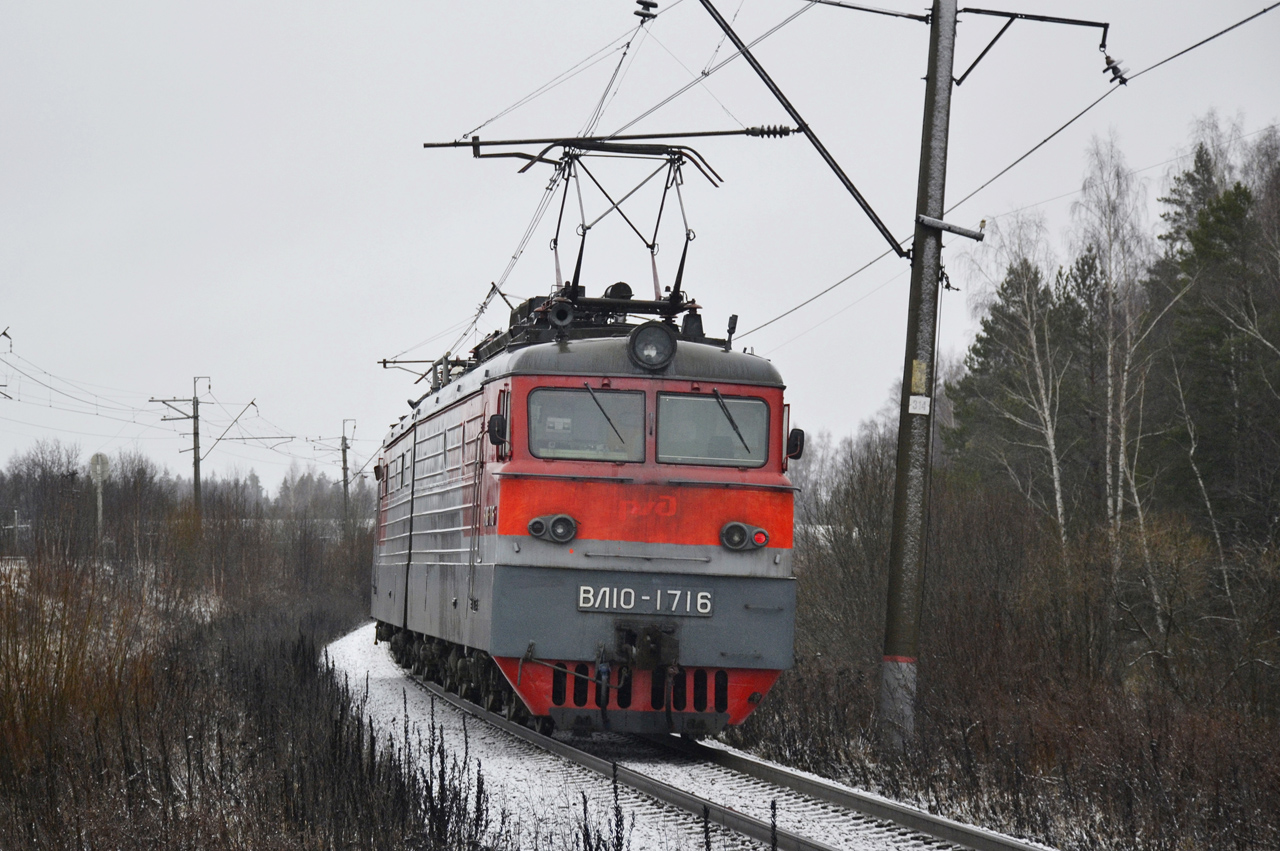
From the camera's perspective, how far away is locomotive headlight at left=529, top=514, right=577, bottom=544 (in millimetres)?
10039

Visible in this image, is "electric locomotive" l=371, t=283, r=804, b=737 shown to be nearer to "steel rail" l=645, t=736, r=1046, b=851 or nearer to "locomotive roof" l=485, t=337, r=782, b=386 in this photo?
"locomotive roof" l=485, t=337, r=782, b=386

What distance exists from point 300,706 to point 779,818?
442cm

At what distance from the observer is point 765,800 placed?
8.38 m

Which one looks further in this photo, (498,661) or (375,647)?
(375,647)

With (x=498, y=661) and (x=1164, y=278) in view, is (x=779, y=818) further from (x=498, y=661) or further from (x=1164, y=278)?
(x=1164, y=278)

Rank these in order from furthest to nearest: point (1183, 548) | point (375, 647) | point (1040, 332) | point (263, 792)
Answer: point (1040, 332)
point (375, 647)
point (1183, 548)
point (263, 792)

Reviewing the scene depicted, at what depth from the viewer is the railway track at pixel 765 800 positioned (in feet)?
22.9

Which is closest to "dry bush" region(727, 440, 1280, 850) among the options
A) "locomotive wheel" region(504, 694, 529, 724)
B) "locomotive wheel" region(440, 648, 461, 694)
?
"locomotive wheel" region(504, 694, 529, 724)

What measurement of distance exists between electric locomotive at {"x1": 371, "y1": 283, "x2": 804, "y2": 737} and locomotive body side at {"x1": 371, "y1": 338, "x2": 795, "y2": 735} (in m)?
0.01

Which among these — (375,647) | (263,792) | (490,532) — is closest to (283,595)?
(375,647)

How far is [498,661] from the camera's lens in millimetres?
10125

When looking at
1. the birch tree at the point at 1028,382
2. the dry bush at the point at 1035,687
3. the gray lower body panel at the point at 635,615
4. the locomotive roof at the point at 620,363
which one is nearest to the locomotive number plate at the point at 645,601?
the gray lower body panel at the point at 635,615

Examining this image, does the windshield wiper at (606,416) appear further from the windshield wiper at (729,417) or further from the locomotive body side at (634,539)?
the windshield wiper at (729,417)

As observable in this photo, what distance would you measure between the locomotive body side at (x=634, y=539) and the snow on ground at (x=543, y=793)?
677 millimetres
